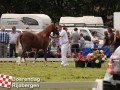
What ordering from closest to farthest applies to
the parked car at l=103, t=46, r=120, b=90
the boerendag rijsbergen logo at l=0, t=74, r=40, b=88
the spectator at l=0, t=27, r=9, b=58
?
the parked car at l=103, t=46, r=120, b=90 → the boerendag rijsbergen logo at l=0, t=74, r=40, b=88 → the spectator at l=0, t=27, r=9, b=58

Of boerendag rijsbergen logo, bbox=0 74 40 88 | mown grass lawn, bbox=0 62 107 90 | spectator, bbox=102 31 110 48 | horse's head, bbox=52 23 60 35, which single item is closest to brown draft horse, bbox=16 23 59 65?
horse's head, bbox=52 23 60 35

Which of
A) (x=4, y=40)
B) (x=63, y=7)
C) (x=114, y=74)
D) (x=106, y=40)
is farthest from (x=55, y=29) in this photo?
→ (x=63, y=7)

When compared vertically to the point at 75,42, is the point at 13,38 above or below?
above

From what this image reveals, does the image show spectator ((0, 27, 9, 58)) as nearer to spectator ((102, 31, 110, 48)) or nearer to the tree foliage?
spectator ((102, 31, 110, 48))

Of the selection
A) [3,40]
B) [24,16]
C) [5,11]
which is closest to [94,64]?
[3,40]

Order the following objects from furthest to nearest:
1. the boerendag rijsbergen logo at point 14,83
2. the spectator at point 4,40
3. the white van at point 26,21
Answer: the white van at point 26,21 < the spectator at point 4,40 < the boerendag rijsbergen logo at point 14,83

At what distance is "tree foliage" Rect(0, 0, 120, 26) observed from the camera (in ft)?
184

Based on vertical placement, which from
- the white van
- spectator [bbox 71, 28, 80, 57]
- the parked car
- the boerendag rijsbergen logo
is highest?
the parked car

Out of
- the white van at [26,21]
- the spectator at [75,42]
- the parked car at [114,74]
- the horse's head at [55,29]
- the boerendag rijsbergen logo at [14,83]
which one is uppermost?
the parked car at [114,74]

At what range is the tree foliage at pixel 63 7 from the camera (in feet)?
184

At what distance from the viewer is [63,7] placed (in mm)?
58188

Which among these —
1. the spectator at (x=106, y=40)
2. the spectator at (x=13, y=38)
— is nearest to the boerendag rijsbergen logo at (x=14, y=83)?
the spectator at (x=13, y=38)

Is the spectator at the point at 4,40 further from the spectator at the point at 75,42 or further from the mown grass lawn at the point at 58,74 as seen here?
the mown grass lawn at the point at 58,74

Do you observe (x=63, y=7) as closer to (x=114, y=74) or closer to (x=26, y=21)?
(x=26, y=21)
